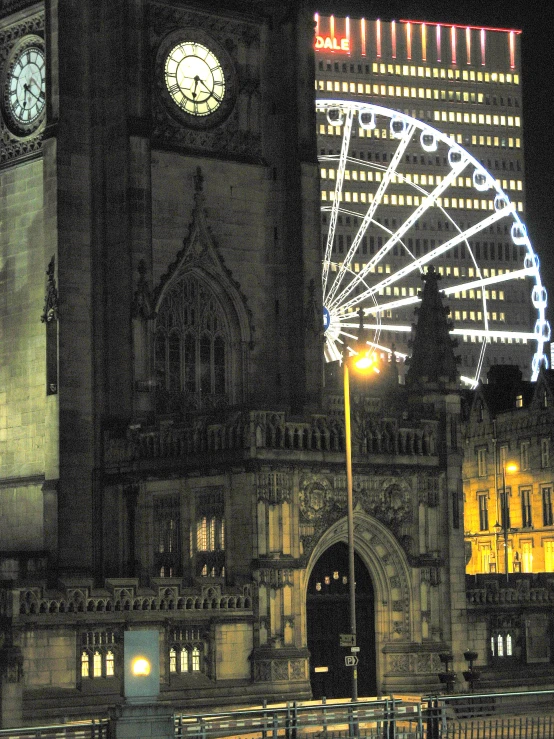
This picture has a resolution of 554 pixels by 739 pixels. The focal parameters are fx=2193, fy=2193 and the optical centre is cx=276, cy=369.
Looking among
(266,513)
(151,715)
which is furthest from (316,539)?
(151,715)

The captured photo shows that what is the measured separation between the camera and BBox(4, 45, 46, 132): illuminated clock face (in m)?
78.9

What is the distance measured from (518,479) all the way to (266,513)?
58316mm

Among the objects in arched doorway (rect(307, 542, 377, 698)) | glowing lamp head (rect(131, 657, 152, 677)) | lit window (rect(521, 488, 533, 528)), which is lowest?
glowing lamp head (rect(131, 657, 152, 677))

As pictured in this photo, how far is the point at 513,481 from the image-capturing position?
125250 millimetres

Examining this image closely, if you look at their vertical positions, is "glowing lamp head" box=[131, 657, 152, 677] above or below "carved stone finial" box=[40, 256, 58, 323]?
below

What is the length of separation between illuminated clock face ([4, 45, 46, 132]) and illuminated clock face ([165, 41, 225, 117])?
459 centimetres

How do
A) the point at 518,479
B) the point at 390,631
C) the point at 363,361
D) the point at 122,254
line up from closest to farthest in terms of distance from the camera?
1. the point at 363,361
2. the point at 390,631
3. the point at 122,254
4. the point at 518,479

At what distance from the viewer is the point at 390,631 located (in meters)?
72.0

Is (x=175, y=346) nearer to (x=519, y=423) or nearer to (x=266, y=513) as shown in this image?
(x=266, y=513)

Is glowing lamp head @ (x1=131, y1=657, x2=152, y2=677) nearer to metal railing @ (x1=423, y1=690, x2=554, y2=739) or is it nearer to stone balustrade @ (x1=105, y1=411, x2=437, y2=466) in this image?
metal railing @ (x1=423, y1=690, x2=554, y2=739)

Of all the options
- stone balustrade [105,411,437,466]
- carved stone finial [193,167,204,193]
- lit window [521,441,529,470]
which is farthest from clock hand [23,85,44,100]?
lit window [521,441,529,470]

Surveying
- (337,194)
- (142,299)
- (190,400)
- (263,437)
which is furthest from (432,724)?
(337,194)

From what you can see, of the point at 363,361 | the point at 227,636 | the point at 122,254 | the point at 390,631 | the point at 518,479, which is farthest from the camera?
the point at 518,479

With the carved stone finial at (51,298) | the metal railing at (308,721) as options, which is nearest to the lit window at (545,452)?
the carved stone finial at (51,298)
